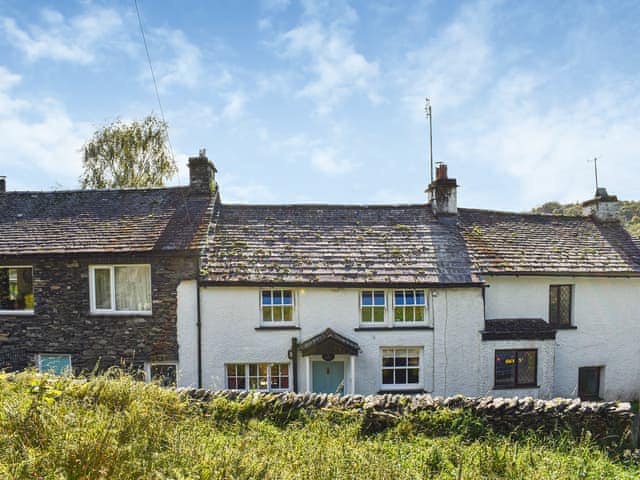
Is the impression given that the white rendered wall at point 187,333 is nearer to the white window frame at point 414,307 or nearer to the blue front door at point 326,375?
the blue front door at point 326,375

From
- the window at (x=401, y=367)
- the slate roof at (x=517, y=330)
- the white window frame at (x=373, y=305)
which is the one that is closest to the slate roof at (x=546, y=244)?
the slate roof at (x=517, y=330)

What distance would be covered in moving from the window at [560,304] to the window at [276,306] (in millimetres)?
9777

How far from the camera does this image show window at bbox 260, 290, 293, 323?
38.1 feet

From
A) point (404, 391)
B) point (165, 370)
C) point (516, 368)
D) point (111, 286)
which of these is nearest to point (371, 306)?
point (404, 391)

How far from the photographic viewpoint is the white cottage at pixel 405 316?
37.2 ft

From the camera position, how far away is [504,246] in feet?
44.8

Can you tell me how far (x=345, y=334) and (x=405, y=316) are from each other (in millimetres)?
2133

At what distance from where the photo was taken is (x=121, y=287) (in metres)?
11.8

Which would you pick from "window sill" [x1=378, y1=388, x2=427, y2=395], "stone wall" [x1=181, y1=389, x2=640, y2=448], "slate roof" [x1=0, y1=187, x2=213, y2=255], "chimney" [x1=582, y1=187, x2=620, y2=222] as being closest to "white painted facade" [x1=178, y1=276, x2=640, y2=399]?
"window sill" [x1=378, y1=388, x2=427, y2=395]

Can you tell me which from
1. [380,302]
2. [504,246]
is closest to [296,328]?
[380,302]

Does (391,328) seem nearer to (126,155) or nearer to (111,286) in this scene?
(111,286)

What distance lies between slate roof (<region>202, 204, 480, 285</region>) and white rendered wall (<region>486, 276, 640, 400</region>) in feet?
7.65

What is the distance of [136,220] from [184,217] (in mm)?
1778

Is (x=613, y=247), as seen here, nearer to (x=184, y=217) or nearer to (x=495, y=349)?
(x=495, y=349)
